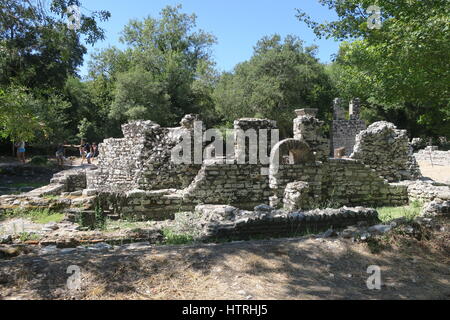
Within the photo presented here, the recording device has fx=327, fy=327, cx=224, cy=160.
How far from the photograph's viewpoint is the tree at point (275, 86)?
3133cm

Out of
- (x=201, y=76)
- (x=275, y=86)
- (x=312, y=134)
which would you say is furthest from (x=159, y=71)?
(x=312, y=134)

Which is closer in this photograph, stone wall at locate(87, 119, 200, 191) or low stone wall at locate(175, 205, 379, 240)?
low stone wall at locate(175, 205, 379, 240)

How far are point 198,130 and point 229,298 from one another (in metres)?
9.55

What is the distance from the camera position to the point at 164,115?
102 ft

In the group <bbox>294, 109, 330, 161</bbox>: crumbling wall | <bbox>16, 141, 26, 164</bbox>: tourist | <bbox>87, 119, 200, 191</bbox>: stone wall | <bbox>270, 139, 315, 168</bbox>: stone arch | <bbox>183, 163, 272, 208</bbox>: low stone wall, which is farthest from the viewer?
<bbox>16, 141, 26, 164</bbox>: tourist

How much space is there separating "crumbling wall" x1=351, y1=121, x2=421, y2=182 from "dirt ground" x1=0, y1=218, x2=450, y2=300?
30.5ft

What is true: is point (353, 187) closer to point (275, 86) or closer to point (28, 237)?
point (28, 237)

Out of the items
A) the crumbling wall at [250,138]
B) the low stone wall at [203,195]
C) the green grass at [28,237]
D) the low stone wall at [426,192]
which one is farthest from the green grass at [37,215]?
the low stone wall at [426,192]

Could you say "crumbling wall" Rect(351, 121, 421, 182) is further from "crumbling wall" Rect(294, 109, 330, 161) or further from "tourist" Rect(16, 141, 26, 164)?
"tourist" Rect(16, 141, 26, 164)

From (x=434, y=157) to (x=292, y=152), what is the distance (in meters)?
22.3

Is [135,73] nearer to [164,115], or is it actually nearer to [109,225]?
[164,115]

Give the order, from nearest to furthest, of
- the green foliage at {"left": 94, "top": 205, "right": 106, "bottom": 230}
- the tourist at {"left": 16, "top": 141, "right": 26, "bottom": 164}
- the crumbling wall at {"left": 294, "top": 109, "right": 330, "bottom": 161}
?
the green foliage at {"left": 94, "top": 205, "right": 106, "bottom": 230}, the crumbling wall at {"left": 294, "top": 109, "right": 330, "bottom": 161}, the tourist at {"left": 16, "top": 141, "right": 26, "bottom": 164}

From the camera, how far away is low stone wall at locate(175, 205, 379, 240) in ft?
21.5

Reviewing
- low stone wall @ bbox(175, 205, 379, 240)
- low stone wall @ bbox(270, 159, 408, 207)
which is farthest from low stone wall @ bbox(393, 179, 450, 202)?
low stone wall @ bbox(175, 205, 379, 240)
